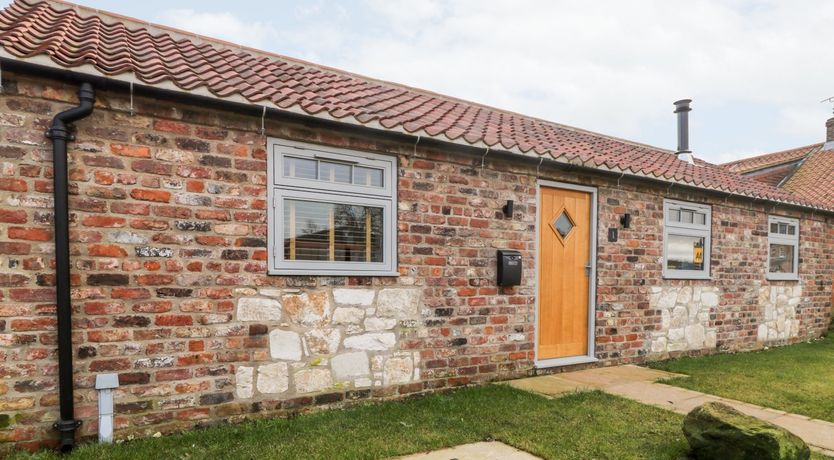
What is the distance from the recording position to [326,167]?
171 inches

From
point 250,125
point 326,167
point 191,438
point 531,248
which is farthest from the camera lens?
point 531,248

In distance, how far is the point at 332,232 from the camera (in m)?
4.39

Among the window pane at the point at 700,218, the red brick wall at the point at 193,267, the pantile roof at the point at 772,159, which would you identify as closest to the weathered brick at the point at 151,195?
the red brick wall at the point at 193,267

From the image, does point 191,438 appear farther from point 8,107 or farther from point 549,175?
point 549,175

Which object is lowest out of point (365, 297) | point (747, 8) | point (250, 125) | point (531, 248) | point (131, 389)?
point (131, 389)

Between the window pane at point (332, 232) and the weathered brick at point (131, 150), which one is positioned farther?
the window pane at point (332, 232)

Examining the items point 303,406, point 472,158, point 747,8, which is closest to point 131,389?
point 303,406

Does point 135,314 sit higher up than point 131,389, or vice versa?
point 135,314

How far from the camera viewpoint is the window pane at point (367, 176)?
177 inches

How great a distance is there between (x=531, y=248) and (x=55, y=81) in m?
4.52

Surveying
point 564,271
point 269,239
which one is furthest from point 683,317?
point 269,239

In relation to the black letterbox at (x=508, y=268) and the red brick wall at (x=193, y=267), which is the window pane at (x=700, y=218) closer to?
the red brick wall at (x=193, y=267)

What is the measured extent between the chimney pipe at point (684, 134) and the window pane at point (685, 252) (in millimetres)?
3513

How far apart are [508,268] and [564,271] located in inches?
44.1
